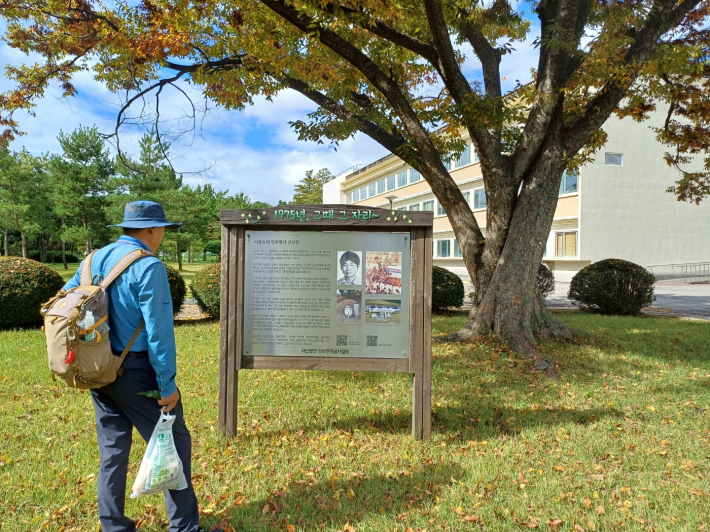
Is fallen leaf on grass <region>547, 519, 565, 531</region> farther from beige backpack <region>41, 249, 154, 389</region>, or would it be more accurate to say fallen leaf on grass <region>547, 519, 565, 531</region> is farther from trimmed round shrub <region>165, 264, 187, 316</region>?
trimmed round shrub <region>165, 264, 187, 316</region>

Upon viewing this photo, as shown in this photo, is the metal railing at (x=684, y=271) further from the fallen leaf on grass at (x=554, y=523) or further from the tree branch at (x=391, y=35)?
the fallen leaf on grass at (x=554, y=523)

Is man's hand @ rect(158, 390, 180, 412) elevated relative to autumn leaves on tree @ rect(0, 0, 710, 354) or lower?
lower

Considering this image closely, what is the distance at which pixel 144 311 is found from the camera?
101 inches

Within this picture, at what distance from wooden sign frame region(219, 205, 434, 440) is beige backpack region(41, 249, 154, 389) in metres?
1.68

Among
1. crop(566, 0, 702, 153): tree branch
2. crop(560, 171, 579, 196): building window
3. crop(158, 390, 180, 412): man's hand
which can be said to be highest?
crop(560, 171, 579, 196): building window

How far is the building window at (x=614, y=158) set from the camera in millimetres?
31281

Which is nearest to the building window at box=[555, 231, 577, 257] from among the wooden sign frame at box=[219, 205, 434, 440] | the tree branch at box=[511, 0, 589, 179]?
the tree branch at box=[511, 0, 589, 179]

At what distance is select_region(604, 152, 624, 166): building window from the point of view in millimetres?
31281

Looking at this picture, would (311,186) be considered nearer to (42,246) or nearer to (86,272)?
(42,246)

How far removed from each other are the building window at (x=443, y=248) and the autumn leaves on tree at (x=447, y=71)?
32.7m

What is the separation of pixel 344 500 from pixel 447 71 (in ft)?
22.7

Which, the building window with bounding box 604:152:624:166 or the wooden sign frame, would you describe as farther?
the building window with bounding box 604:152:624:166

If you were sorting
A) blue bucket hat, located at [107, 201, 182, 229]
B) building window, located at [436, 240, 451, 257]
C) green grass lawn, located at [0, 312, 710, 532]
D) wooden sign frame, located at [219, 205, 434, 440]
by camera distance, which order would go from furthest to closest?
building window, located at [436, 240, 451, 257] < wooden sign frame, located at [219, 205, 434, 440] < green grass lawn, located at [0, 312, 710, 532] < blue bucket hat, located at [107, 201, 182, 229]

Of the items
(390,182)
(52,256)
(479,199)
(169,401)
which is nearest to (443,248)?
(479,199)
